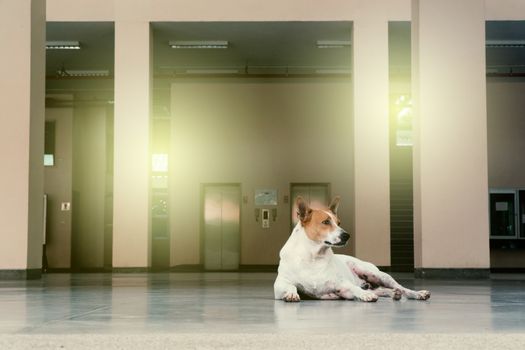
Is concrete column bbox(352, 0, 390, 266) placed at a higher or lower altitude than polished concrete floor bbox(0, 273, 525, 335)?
higher

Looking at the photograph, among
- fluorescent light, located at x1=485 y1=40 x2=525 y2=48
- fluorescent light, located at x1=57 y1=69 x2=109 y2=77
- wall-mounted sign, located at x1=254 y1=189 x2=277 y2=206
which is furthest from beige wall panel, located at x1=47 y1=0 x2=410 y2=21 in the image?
wall-mounted sign, located at x1=254 y1=189 x2=277 y2=206

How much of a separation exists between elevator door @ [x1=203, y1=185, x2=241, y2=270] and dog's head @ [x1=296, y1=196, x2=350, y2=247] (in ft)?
44.1

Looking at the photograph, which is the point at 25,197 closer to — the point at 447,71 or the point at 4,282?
the point at 4,282

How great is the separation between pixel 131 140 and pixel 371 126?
470 cm

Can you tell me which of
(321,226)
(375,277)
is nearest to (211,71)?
(375,277)

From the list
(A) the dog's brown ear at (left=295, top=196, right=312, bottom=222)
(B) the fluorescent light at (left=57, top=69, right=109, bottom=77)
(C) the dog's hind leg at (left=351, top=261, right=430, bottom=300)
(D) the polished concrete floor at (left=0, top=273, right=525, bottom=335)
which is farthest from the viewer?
(B) the fluorescent light at (left=57, top=69, right=109, bottom=77)

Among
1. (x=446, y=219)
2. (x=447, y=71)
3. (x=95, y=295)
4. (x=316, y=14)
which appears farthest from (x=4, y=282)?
(x=316, y=14)

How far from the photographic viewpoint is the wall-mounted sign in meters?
19.5

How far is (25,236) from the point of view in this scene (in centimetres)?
1044

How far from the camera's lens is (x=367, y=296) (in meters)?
5.91

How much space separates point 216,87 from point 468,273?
10.4 meters

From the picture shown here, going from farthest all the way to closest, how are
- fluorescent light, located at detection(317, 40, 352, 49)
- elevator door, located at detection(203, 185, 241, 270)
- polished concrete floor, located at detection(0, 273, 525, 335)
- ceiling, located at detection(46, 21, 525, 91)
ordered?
elevator door, located at detection(203, 185, 241, 270), fluorescent light, located at detection(317, 40, 352, 49), ceiling, located at detection(46, 21, 525, 91), polished concrete floor, located at detection(0, 273, 525, 335)

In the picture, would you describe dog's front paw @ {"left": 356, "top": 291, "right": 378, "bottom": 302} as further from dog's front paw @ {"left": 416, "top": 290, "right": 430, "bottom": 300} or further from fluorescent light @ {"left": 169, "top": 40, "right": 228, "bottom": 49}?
fluorescent light @ {"left": 169, "top": 40, "right": 228, "bottom": 49}

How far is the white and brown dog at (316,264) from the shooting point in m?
5.91
